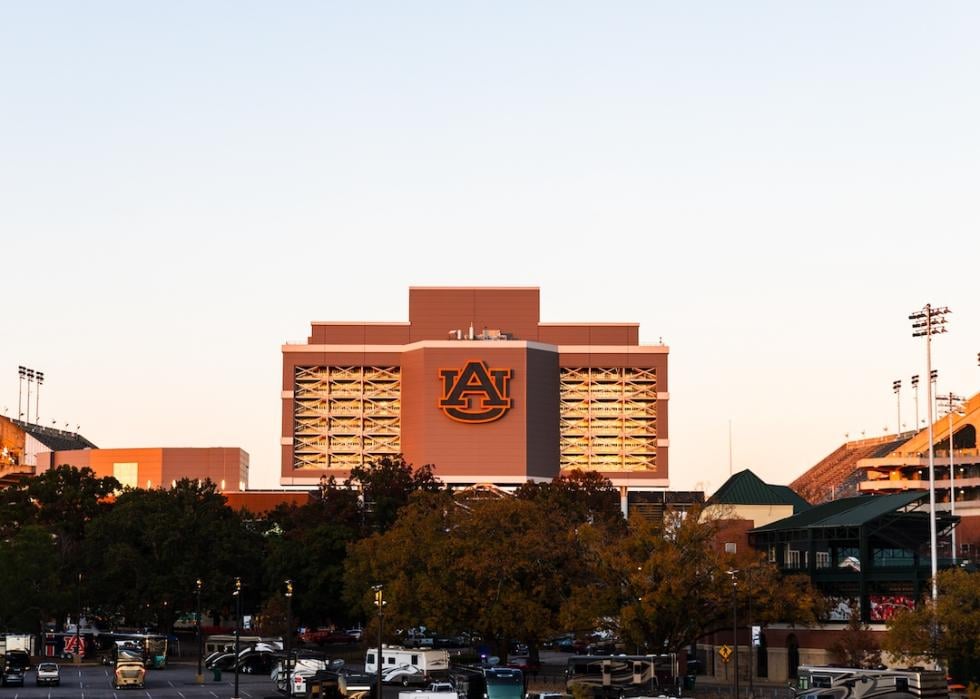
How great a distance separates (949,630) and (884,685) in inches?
386

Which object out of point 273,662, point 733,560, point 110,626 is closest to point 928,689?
point 733,560

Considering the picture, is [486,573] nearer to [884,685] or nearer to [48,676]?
[48,676]

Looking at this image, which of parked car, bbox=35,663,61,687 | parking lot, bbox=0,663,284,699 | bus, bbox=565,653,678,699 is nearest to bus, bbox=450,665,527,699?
bus, bbox=565,653,678,699

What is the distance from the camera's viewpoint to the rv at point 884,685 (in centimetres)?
7506

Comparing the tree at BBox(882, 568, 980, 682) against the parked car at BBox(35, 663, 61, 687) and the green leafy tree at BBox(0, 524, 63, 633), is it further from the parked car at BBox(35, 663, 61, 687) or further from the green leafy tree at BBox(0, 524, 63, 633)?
the green leafy tree at BBox(0, 524, 63, 633)

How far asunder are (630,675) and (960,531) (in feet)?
335

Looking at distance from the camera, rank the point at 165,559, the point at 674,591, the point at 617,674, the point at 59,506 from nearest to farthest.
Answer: the point at 617,674 → the point at 674,591 → the point at 165,559 → the point at 59,506

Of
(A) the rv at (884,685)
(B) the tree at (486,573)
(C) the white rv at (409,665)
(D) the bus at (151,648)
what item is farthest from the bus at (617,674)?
(D) the bus at (151,648)

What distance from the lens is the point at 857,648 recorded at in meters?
99.2

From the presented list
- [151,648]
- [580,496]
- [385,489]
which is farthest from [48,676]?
[580,496]

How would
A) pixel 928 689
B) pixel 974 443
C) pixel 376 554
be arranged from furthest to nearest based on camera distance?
pixel 974 443 < pixel 376 554 < pixel 928 689

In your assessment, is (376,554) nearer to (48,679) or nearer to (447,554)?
(447,554)

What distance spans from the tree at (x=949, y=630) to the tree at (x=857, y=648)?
40.2 feet

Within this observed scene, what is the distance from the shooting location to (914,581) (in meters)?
104
